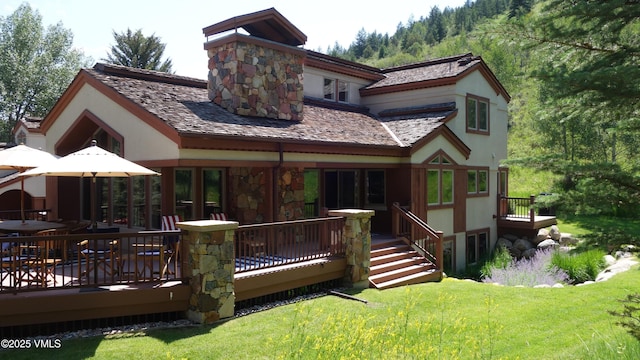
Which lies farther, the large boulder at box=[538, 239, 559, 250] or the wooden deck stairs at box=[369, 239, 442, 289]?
the large boulder at box=[538, 239, 559, 250]

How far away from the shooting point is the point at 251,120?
1315cm

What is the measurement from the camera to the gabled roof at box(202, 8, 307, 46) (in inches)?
541

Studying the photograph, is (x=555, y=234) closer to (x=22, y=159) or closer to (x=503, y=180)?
(x=503, y=180)

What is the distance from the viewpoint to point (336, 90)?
19922 mm

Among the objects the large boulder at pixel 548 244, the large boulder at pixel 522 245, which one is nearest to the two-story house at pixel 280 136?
the large boulder at pixel 522 245

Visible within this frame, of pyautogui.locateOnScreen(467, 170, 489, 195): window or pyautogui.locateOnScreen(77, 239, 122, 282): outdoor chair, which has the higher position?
pyautogui.locateOnScreen(467, 170, 489, 195): window

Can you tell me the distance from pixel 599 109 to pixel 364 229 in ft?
22.9

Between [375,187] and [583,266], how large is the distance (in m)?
7.15

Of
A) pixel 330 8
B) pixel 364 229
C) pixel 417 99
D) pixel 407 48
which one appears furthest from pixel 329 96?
pixel 407 48

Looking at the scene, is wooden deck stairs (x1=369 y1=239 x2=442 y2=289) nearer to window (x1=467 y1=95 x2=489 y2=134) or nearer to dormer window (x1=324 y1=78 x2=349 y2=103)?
dormer window (x1=324 y1=78 x2=349 y2=103)

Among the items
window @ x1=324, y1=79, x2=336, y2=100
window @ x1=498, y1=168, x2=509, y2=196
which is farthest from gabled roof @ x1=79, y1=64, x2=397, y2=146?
window @ x1=498, y1=168, x2=509, y2=196

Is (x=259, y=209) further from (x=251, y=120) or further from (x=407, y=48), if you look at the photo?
(x=407, y=48)

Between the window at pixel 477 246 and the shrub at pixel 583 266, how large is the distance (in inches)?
189

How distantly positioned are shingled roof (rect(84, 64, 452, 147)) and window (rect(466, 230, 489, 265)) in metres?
5.59
